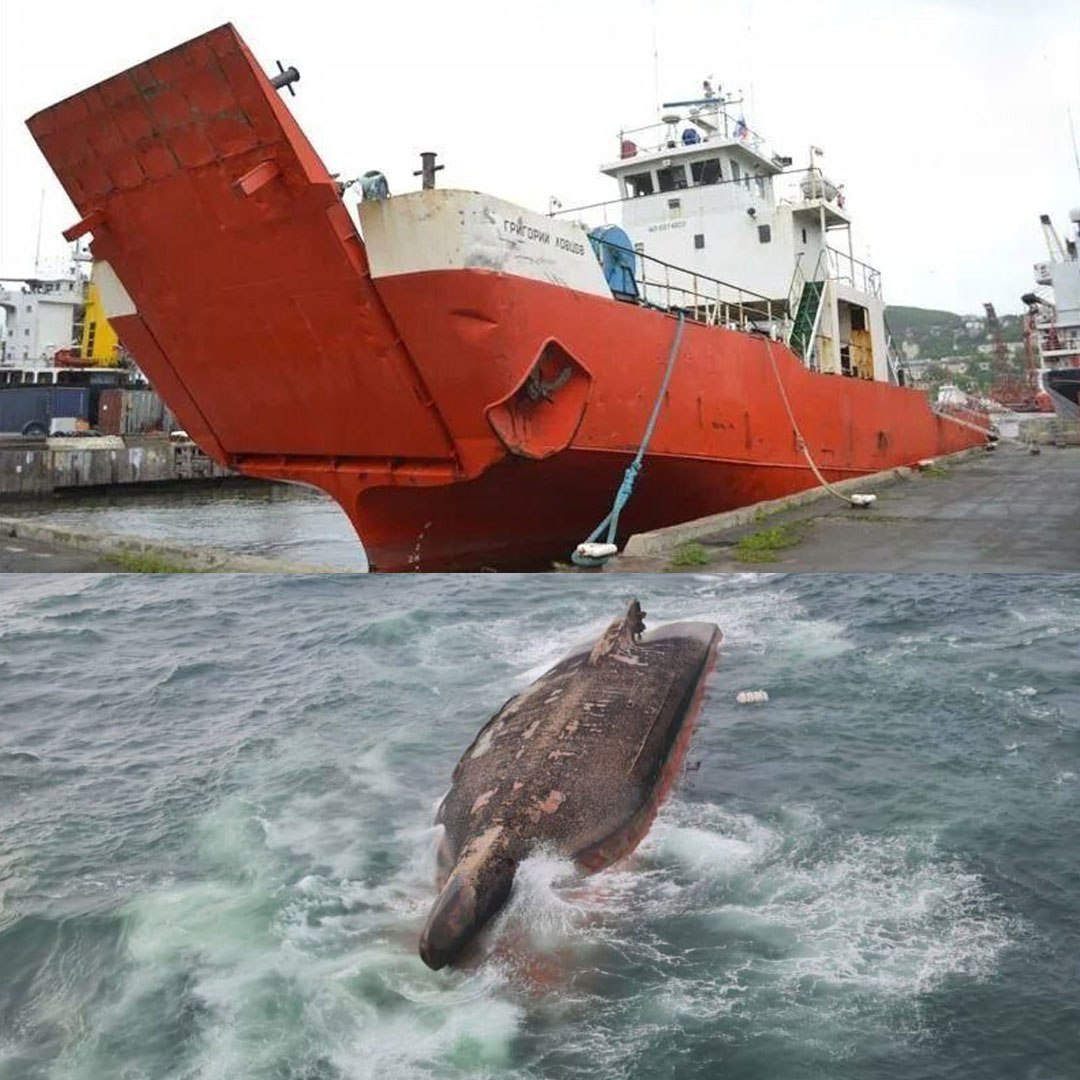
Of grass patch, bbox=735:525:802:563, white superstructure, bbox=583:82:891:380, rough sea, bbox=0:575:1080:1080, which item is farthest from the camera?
white superstructure, bbox=583:82:891:380

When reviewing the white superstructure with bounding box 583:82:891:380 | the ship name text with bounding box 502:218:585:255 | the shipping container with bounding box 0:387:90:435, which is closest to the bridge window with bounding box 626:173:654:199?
the white superstructure with bounding box 583:82:891:380

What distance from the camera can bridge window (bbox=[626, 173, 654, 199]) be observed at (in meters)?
21.0

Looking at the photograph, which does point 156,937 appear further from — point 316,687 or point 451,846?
point 316,687

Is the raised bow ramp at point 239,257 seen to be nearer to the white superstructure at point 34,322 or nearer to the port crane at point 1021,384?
the white superstructure at point 34,322

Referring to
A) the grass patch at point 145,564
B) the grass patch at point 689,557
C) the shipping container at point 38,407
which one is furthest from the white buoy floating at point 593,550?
the shipping container at point 38,407

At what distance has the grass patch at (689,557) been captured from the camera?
10.3 m

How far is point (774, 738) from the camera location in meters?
8.03

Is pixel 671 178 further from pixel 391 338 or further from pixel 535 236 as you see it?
pixel 391 338

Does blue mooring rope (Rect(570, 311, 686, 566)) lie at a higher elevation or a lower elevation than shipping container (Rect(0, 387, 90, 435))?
lower

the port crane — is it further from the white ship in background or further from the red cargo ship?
the red cargo ship

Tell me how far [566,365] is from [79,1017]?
26.8ft

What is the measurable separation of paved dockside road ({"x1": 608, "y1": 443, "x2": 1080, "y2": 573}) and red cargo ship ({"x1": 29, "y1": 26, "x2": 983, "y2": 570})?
1.69 metres

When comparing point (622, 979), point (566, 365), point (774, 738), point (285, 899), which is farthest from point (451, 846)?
point (566, 365)

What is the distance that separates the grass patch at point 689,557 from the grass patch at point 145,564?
6.63 metres
